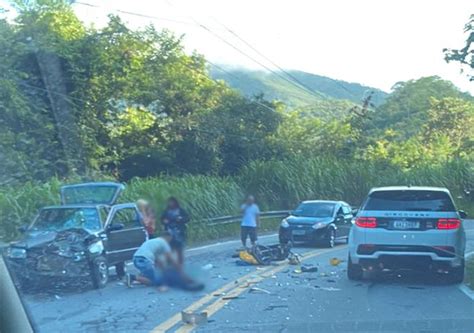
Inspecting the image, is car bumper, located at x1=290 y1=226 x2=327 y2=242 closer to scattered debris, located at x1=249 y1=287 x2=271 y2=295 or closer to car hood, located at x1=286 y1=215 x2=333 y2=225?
car hood, located at x1=286 y1=215 x2=333 y2=225

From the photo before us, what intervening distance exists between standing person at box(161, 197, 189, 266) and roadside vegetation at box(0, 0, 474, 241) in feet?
8.45

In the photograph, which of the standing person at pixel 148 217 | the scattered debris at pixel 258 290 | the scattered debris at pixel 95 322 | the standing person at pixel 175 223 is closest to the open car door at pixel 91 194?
the standing person at pixel 148 217

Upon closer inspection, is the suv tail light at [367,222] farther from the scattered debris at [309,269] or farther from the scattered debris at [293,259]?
the scattered debris at [293,259]

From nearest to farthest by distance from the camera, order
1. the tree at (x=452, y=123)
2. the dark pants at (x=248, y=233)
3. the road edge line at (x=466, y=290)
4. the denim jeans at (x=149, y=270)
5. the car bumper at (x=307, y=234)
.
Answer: the denim jeans at (x=149, y=270), the road edge line at (x=466, y=290), the dark pants at (x=248, y=233), the car bumper at (x=307, y=234), the tree at (x=452, y=123)

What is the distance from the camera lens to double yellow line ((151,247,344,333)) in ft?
30.9

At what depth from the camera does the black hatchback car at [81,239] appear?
1147 cm

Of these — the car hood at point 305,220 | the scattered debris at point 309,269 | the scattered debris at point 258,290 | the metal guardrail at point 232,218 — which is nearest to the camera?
the scattered debris at point 258,290

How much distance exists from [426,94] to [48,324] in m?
20.6

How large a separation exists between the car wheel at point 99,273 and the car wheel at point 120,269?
1.15ft

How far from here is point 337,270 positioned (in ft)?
50.6

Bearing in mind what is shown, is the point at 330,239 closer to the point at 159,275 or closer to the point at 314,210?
the point at 314,210

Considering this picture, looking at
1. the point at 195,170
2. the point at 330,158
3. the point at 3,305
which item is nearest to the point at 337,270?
the point at 330,158

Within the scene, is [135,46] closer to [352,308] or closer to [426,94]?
[426,94]

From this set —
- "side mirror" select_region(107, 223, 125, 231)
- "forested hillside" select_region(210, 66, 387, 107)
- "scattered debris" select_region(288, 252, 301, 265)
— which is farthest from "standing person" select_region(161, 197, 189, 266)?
"forested hillside" select_region(210, 66, 387, 107)
